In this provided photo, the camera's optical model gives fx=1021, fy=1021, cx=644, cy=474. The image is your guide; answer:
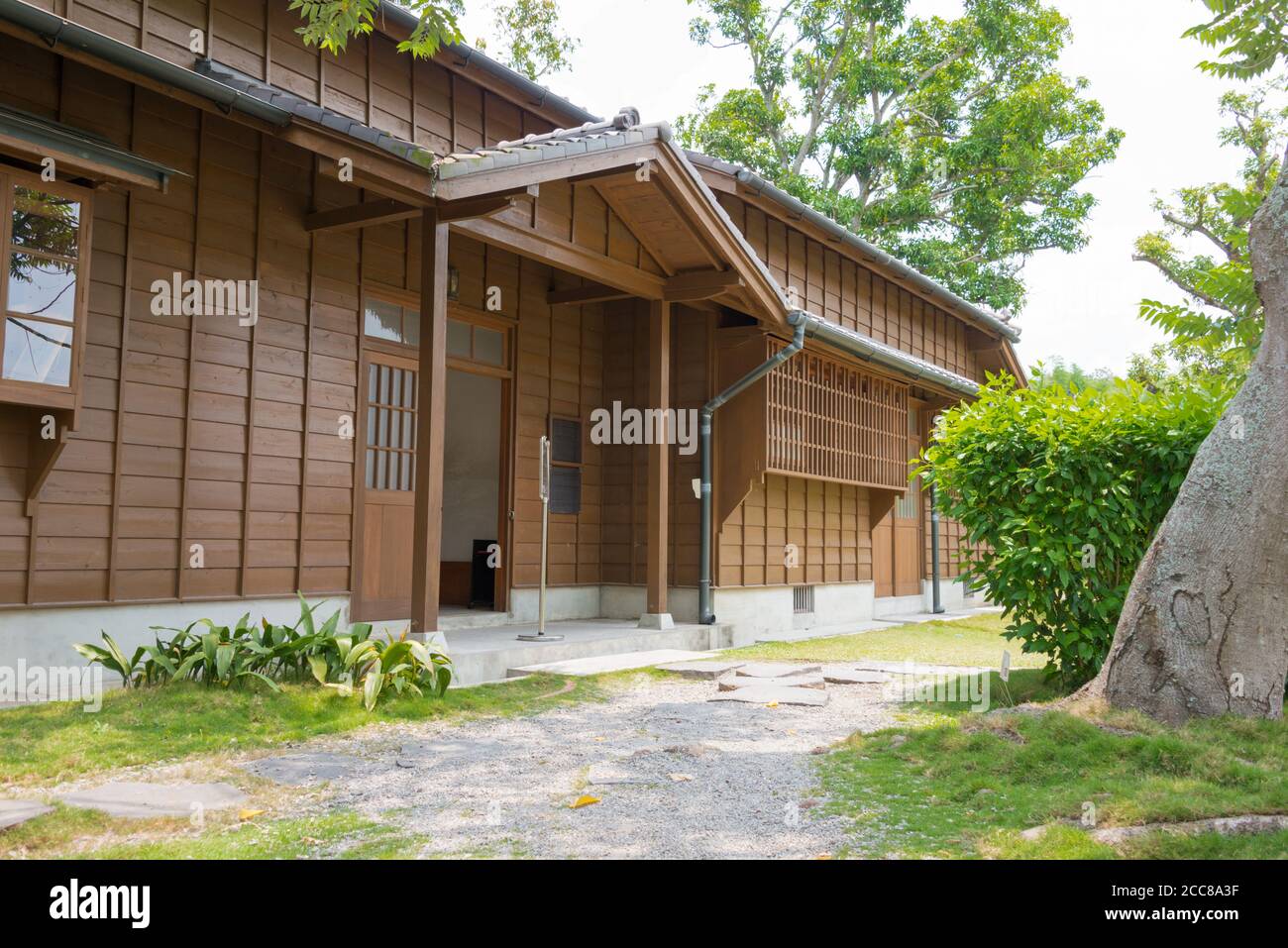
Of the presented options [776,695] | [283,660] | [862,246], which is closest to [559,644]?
[776,695]

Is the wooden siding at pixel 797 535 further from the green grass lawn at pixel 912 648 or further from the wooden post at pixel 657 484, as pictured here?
the wooden post at pixel 657 484

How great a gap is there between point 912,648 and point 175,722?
869 centimetres

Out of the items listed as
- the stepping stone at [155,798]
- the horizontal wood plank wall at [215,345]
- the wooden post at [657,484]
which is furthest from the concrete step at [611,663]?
the stepping stone at [155,798]

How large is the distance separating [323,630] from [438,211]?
137 inches

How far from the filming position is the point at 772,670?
9.58 metres

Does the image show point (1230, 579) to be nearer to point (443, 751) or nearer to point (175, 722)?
point (443, 751)

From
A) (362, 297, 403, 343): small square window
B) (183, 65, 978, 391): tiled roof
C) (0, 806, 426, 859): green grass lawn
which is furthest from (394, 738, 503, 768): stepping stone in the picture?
(362, 297, 403, 343): small square window

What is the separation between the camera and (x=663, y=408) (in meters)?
11.1

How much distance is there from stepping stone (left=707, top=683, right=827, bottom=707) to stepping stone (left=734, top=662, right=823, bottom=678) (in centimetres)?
53

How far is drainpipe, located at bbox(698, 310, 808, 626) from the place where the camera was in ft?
38.4

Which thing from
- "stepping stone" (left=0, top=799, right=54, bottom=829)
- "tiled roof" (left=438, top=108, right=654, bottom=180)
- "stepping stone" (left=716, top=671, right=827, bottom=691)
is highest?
"tiled roof" (left=438, top=108, right=654, bottom=180)

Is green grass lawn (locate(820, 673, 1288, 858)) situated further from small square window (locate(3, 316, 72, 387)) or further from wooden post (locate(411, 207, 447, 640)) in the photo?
small square window (locate(3, 316, 72, 387))

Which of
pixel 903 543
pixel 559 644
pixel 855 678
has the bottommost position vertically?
pixel 855 678
